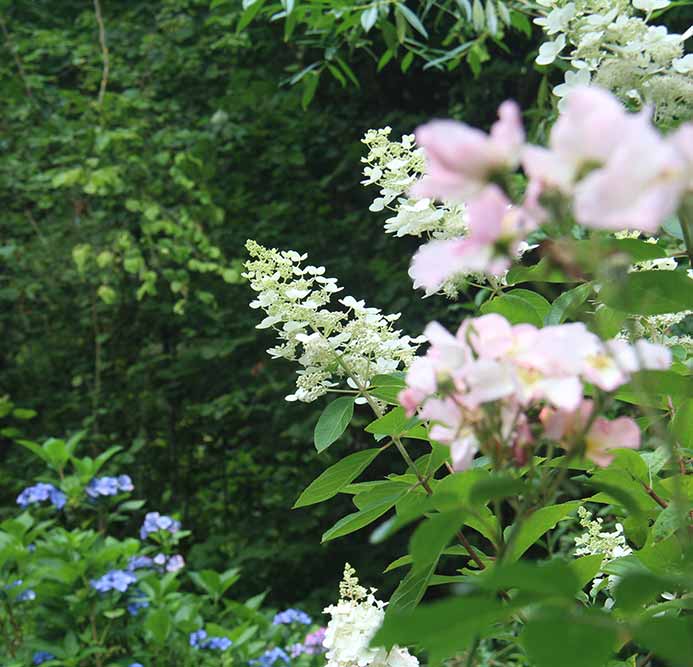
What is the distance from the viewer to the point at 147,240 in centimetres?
365

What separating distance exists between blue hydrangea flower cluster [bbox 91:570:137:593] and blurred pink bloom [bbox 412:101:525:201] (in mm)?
1905

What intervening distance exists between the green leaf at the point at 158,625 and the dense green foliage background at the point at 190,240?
1.44m

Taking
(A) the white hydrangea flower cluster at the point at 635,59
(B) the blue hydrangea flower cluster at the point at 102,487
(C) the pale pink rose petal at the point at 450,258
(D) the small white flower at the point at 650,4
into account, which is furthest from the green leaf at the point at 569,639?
(B) the blue hydrangea flower cluster at the point at 102,487

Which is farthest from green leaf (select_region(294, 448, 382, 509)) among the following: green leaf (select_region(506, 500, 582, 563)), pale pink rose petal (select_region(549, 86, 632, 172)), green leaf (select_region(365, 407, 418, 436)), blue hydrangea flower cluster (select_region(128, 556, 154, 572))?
blue hydrangea flower cluster (select_region(128, 556, 154, 572))

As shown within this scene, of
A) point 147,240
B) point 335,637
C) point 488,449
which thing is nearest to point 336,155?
point 147,240

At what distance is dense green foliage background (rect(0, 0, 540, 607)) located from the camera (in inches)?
144

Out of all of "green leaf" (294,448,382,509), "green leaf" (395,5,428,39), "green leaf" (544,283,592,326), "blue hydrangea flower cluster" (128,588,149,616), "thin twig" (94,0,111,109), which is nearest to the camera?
"green leaf" (544,283,592,326)

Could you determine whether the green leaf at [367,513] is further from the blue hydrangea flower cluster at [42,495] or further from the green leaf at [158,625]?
the blue hydrangea flower cluster at [42,495]

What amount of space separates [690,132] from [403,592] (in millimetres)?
491

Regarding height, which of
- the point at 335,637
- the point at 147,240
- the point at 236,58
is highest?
the point at 335,637

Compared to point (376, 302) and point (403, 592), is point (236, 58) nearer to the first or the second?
point (376, 302)

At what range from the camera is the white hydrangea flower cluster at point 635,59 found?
71 centimetres

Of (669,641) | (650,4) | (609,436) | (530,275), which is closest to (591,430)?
(609,436)

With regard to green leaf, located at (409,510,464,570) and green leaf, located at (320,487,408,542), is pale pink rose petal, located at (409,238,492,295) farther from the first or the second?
green leaf, located at (320,487,408,542)
